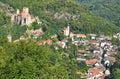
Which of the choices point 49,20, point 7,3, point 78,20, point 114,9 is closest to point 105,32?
point 78,20

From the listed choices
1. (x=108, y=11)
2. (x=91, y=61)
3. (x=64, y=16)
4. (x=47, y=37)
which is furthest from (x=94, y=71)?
(x=108, y=11)

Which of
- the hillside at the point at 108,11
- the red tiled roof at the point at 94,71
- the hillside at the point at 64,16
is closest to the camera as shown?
the red tiled roof at the point at 94,71

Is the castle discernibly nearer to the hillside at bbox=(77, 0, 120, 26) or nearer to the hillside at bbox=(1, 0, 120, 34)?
the hillside at bbox=(1, 0, 120, 34)

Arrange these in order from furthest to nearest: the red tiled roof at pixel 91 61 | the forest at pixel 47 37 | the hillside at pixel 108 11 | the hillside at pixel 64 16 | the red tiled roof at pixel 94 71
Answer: the hillside at pixel 108 11 < the hillside at pixel 64 16 < the red tiled roof at pixel 91 61 < the red tiled roof at pixel 94 71 < the forest at pixel 47 37

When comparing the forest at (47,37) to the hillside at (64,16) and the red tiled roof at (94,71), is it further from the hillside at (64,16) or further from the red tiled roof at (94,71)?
the red tiled roof at (94,71)

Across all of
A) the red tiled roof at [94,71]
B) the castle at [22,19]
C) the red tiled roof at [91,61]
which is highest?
the castle at [22,19]

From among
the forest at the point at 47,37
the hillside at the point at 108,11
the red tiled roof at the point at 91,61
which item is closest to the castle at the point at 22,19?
the forest at the point at 47,37

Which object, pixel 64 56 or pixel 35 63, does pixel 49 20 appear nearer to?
pixel 64 56

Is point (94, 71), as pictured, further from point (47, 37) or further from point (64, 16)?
point (64, 16)

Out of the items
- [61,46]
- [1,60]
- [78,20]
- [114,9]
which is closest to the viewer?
[1,60]
